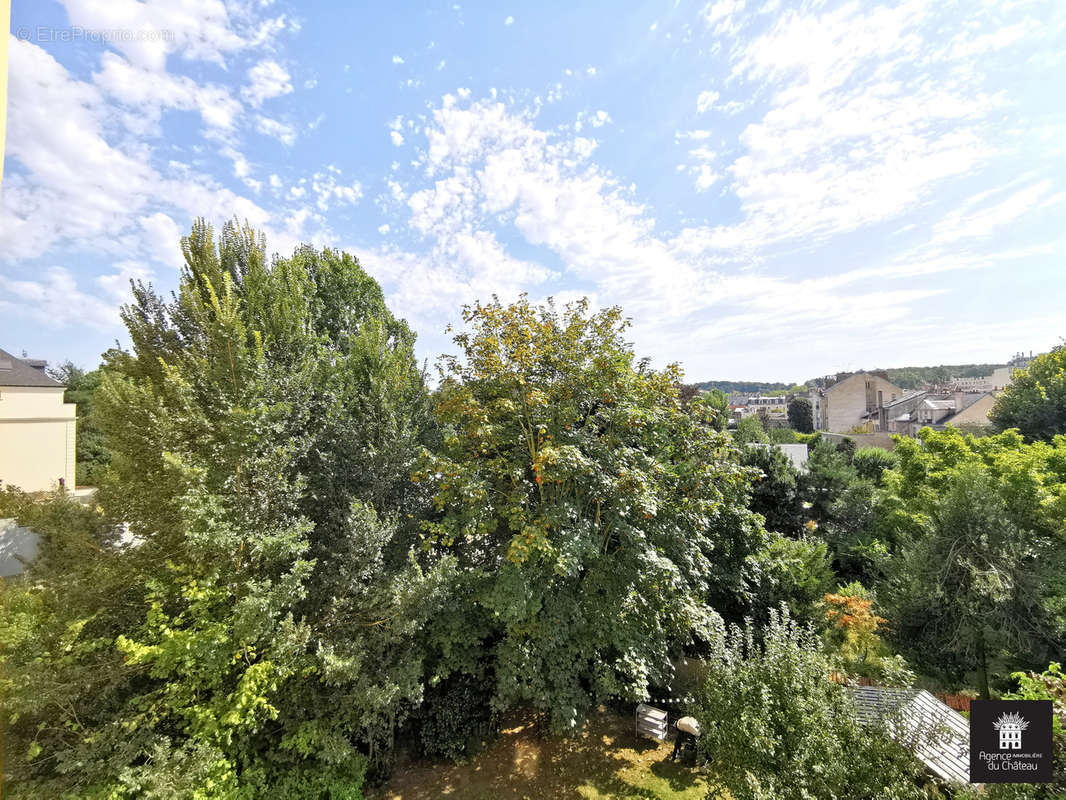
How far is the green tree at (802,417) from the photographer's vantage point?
2105 inches

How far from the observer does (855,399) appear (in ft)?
148

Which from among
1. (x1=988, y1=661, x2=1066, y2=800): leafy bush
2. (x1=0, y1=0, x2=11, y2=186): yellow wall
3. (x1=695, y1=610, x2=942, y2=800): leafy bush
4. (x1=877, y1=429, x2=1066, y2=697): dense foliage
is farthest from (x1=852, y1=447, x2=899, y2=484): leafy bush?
(x1=0, y1=0, x2=11, y2=186): yellow wall

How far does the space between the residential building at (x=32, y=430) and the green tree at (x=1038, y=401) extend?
1176 inches

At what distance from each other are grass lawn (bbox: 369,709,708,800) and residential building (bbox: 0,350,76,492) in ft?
23.5

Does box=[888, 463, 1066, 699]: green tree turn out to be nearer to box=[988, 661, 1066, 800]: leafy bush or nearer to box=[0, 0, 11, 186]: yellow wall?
box=[988, 661, 1066, 800]: leafy bush

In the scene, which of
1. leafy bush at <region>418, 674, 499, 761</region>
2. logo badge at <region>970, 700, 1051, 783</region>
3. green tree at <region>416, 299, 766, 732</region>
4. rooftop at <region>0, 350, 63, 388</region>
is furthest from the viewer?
leafy bush at <region>418, 674, 499, 761</region>

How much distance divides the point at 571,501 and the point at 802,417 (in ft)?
191

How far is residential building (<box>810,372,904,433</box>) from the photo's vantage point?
146 feet

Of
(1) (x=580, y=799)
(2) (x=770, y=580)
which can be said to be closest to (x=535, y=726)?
(1) (x=580, y=799)

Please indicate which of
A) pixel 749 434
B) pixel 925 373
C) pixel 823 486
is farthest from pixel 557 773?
pixel 925 373

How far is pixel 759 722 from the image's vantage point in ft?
14.6

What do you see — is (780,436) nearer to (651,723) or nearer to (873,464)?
(873,464)

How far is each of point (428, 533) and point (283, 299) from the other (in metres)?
4.83

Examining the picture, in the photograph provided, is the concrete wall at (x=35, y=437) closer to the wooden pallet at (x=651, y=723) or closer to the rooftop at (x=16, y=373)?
the rooftop at (x=16, y=373)
